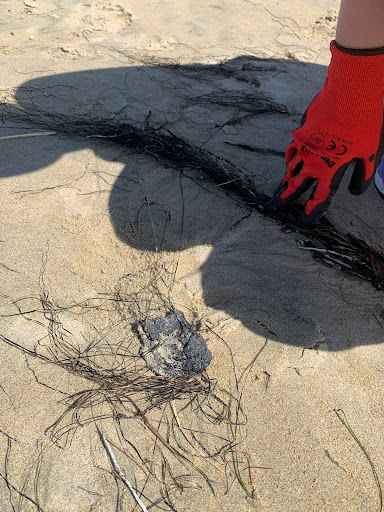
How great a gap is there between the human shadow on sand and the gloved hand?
0.24 m

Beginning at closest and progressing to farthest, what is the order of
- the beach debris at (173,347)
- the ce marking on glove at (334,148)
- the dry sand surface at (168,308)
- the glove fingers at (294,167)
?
the dry sand surface at (168,308) → the beach debris at (173,347) → the ce marking on glove at (334,148) → the glove fingers at (294,167)

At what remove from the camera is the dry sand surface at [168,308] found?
146cm

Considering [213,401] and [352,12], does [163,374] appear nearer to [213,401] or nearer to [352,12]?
[213,401]

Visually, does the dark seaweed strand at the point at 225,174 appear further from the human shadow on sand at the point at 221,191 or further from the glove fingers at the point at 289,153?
the glove fingers at the point at 289,153

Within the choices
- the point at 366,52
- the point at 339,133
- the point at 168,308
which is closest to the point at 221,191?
the point at 339,133

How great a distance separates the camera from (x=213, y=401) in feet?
5.37

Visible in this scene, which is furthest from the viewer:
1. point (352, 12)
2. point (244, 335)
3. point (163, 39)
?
point (163, 39)

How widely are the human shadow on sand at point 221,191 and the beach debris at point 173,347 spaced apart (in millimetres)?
180

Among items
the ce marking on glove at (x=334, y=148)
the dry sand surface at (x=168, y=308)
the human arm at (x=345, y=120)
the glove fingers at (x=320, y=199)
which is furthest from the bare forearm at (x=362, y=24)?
the dry sand surface at (x=168, y=308)

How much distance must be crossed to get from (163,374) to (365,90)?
1496mm

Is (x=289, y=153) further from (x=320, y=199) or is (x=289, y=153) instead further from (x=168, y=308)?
(x=168, y=308)

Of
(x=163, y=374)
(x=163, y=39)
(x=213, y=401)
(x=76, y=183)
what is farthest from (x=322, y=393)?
(x=163, y=39)

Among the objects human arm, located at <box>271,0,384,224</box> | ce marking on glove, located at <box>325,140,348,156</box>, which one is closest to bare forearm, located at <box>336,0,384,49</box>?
human arm, located at <box>271,0,384,224</box>

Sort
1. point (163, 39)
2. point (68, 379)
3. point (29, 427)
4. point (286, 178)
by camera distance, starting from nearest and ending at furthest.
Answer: point (29, 427), point (68, 379), point (286, 178), point (163, 39)
